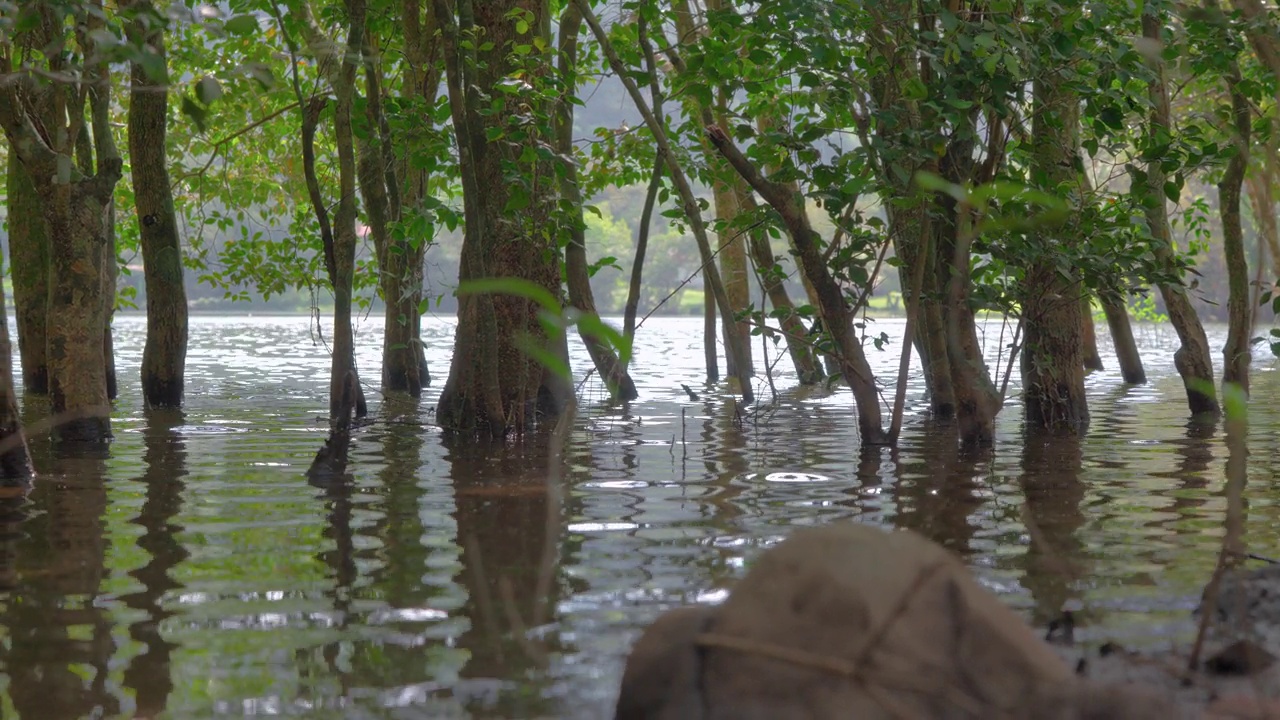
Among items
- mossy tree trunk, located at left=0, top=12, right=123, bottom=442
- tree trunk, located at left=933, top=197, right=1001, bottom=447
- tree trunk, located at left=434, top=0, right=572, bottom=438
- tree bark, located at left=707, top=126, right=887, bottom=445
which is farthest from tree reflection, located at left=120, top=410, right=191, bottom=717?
tree trunk, located at left=933, top=197, right=1001, bottom=447

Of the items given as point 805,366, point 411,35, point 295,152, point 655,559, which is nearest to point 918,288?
point 655,559

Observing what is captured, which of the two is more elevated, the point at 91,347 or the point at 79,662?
the point at 91,347

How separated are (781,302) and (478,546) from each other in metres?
10.5

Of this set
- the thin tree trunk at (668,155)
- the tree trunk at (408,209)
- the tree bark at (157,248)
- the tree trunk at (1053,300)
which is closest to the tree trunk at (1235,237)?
the tree trunk at (1053,300)

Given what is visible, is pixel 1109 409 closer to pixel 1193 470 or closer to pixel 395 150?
pixel 1193 470

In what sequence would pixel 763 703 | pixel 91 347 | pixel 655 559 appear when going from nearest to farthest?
1. pixel 763 703
2. pixel 655 559
3. pixel 91 347

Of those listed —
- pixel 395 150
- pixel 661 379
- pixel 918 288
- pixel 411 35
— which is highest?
pixel 411 35

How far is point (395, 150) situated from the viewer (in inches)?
420

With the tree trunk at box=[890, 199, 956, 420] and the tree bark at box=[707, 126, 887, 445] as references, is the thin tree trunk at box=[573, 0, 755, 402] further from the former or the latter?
the tree trunk at box=[890, 199, 956, 420]

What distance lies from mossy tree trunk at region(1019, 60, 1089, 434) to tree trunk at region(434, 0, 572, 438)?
3.40m

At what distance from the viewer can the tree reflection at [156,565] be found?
4.01 m

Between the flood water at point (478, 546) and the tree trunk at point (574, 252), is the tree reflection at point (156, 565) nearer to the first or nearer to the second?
the flood water at point (478, 546)

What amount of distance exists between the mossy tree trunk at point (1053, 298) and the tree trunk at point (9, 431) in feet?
19.9

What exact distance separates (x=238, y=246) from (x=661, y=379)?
20.9 feet
